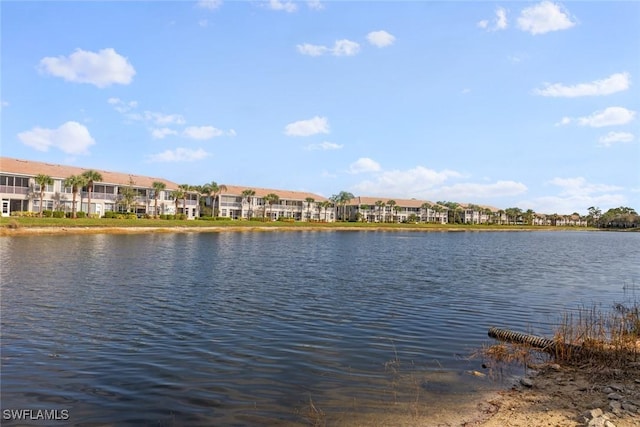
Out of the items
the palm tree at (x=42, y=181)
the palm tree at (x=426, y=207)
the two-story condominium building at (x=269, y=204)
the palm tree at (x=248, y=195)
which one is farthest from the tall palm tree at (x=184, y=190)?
the palm tree at (x=426, y=207)

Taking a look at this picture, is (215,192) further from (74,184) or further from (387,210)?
(387,210)

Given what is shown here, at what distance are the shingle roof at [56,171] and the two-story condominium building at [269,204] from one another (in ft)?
69.1

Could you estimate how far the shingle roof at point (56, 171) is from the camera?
70250 millimetres

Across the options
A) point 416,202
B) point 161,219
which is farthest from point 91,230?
point 416,202

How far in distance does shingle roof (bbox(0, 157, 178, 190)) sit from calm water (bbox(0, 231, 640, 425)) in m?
49.2

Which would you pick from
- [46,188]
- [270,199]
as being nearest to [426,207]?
[270,199]

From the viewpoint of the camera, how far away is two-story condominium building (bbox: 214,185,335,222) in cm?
12019

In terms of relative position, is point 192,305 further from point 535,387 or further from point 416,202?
point 416,202

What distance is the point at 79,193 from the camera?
78750 mm

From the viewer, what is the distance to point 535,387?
970 centimetres

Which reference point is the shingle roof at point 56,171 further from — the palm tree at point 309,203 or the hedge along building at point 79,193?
the palm tree at point 309,203

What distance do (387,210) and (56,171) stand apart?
365ft

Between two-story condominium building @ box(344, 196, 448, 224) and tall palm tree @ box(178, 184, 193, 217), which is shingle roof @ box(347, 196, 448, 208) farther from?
tall palm tree @ box(178, 184, 193, 217)

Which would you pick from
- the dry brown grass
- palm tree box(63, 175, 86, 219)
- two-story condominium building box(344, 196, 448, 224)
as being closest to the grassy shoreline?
palm tree box(63, 175, 86, 219)
